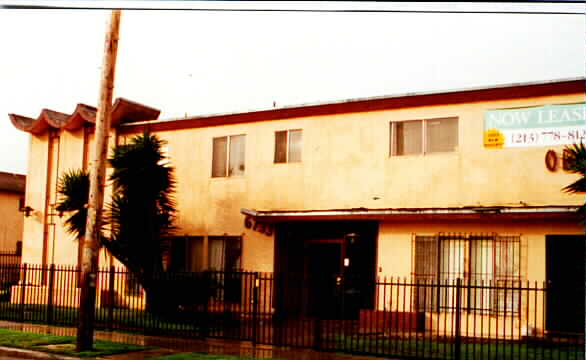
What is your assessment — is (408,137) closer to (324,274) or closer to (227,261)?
(324,274)

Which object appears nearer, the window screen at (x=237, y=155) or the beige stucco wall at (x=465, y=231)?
the beige stucco wall at (x=465, y=231)

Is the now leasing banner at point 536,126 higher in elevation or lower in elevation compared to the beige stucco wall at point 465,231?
higher

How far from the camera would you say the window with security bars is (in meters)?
18.2

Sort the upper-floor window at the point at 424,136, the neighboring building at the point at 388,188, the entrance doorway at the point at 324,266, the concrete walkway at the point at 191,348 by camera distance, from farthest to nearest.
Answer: the entrance doorway at the point at 324,266, the upper-floor window at the point at 424,136, the neighboring building at the point at 388,188, the concrete walkway at the point at 191,348

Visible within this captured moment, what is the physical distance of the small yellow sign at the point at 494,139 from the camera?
18656mm

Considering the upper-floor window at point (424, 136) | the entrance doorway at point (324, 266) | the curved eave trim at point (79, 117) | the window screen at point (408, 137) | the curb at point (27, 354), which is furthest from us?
the curved eave trim at point (79, 117)

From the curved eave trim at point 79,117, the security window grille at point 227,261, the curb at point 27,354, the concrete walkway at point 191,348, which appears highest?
the curved eave trim at point 79,117

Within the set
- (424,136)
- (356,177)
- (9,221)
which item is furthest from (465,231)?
(9,221)

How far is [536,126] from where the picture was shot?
716 inches

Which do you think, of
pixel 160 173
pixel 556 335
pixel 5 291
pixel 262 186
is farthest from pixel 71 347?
pixel 5 291

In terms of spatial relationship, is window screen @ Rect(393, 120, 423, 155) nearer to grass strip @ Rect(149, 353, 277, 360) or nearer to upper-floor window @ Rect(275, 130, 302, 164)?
upper-floor window @ Rect(275, 130, 302, 164)

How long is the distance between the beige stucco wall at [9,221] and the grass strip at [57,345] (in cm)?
2213

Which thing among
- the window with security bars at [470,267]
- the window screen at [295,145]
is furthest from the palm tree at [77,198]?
the window with security bars at [470,267]

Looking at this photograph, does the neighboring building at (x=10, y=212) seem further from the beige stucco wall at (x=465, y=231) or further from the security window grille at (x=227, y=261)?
the beige stucco wall at (x=465, y=231)
